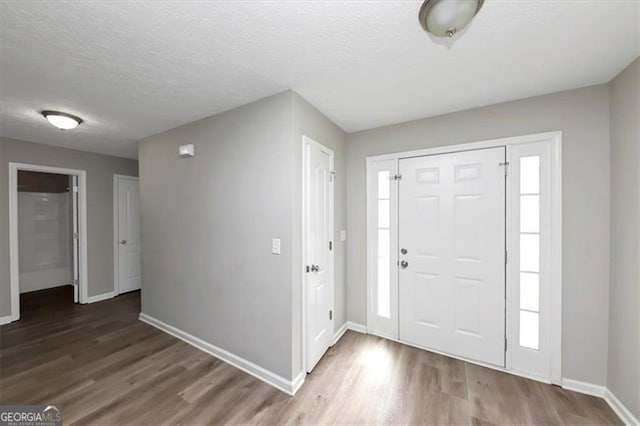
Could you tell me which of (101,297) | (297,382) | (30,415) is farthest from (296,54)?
(101,297)

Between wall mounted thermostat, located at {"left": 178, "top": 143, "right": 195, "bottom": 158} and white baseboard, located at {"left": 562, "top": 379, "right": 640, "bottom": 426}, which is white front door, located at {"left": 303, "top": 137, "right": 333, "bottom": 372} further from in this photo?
white baseboard, located at {"left": 562, "top": 379, "right": 640, "bottom": 426}

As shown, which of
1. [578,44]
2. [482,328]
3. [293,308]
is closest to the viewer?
[578,44]

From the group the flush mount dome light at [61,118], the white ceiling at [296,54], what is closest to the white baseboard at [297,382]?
the white ceiling at [296,54]

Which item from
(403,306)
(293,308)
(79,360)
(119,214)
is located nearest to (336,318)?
(403,306)

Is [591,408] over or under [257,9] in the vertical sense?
under

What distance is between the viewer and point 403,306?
9.00 ft

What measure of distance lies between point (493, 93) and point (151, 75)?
9.04ft

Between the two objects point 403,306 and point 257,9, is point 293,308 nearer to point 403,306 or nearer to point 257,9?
point 403,306

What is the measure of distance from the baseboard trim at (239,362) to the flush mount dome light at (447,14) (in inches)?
101

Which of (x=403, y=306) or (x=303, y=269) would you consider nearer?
(x=303, y=269)

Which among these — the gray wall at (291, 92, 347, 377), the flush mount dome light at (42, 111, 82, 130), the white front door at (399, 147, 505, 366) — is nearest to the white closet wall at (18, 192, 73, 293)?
the flush mount dome light at (42, 111, 82, 130)

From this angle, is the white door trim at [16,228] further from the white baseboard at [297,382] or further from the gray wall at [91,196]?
the white baseboard at [297,382]

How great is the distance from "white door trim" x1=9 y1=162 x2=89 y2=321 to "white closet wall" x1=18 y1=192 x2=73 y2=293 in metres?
0.96

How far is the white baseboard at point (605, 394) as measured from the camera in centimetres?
168
